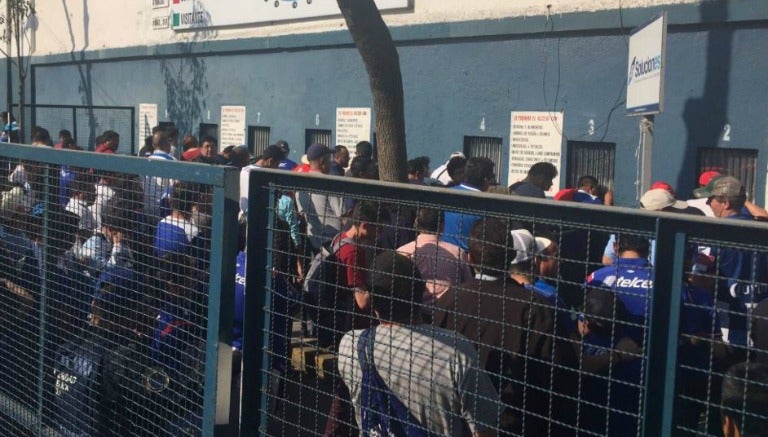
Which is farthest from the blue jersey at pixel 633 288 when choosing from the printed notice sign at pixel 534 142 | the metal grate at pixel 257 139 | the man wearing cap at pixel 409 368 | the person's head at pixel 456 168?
the metal grate at pixel 257 139

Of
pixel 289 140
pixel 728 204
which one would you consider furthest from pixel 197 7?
pixel 728 204

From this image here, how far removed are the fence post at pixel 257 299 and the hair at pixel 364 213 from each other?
29 cm

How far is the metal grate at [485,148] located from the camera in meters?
14.0

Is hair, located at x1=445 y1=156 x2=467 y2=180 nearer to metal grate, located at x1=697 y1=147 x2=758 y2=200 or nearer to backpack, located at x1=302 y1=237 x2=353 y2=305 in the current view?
metal grate, located at x1=697 y1=147 x2=758 y2=200

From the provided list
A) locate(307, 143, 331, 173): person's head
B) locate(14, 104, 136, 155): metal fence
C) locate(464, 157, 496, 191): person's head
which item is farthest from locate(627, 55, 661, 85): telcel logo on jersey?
locate(14, 104, 136, 155): metal fence

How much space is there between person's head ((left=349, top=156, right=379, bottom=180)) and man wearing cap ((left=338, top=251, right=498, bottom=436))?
7.13m

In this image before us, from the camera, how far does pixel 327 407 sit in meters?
3.22

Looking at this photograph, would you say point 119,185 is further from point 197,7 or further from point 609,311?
point 197,7

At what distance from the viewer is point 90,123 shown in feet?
77.0

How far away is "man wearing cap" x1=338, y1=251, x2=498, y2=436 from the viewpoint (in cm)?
273

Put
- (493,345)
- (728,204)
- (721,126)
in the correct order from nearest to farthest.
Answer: (493,345)
(728,204)
(721,126)

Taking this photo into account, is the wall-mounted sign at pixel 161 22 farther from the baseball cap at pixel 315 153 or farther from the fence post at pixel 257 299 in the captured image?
the fence post at pixel 257 299

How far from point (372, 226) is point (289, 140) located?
577 inches

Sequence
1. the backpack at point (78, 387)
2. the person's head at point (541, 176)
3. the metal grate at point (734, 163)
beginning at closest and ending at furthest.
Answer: the backpack at point (78, 387) < the person's head at point (541, 176) < the metal grate at point (734, 163)
